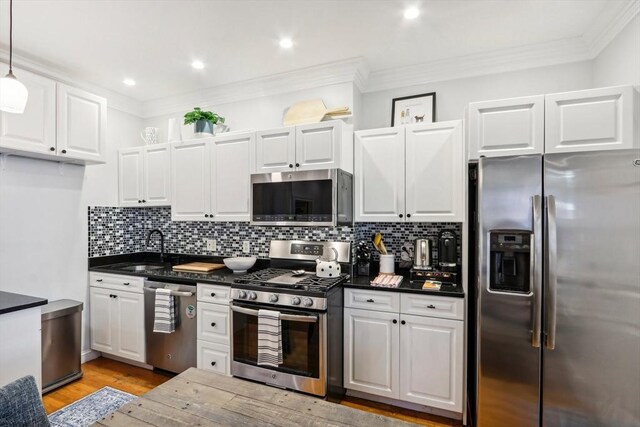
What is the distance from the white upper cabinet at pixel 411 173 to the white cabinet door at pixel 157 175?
1.97m

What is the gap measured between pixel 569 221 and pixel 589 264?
0.26 metres

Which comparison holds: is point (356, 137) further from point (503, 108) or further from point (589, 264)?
point (589, 264)

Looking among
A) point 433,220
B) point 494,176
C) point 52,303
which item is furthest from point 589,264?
point 52,303

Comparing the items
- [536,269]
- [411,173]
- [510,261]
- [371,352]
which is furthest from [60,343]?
[536,269]

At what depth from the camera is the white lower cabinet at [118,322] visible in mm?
3006

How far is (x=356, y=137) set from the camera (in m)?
2.79

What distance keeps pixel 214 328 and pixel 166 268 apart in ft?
3.60

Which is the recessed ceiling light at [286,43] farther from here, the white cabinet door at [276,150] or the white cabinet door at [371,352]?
the white cabinet door at [371,352]

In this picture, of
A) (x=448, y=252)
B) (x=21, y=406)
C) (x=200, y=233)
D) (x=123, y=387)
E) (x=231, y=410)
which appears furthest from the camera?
(x=200, y=233)

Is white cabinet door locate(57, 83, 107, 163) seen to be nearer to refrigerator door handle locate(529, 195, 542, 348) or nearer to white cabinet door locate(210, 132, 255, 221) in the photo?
white cabinet door locate(210, 132, 255, 221)

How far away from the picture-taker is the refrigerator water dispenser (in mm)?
1951

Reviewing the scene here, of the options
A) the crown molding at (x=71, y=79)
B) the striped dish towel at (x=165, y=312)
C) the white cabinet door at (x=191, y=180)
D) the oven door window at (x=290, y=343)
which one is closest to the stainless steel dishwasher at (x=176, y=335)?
the striped dish towel at (x=165, y=312)

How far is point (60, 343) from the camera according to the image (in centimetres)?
280

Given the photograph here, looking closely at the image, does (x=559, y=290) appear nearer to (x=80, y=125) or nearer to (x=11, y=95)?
(x=11, y=95)
